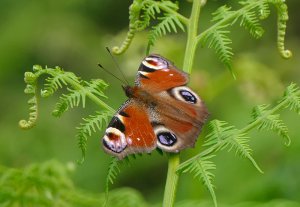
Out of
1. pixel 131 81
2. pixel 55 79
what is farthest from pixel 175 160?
pixel 131 81

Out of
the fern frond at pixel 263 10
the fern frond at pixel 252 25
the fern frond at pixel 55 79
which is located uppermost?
the fern frond at pixel 263 10

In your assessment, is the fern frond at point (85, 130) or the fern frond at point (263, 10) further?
the fern frond at point (263, 10)

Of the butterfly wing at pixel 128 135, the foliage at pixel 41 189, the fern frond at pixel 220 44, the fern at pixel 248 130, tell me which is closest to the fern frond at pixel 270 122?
the fern at pixel 248 130

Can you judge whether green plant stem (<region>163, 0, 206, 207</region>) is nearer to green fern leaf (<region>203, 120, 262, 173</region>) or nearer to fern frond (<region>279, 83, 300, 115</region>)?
green fern leaf (<region>203, 120, 262, 173</region>)

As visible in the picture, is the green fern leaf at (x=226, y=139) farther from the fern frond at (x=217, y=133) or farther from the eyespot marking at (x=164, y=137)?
the eyespot marking at (x=164, y=137)

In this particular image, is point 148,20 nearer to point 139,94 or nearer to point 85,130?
point 139,94

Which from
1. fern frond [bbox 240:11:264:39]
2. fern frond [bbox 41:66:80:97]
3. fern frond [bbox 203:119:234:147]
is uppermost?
fern frond [bbox 240:11:264:39]

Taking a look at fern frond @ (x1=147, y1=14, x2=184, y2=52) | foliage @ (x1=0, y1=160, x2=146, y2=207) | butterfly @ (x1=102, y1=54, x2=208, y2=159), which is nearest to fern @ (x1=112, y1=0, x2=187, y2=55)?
fern frond @ (x1=147, y1=14, x2=184, y2=52)
